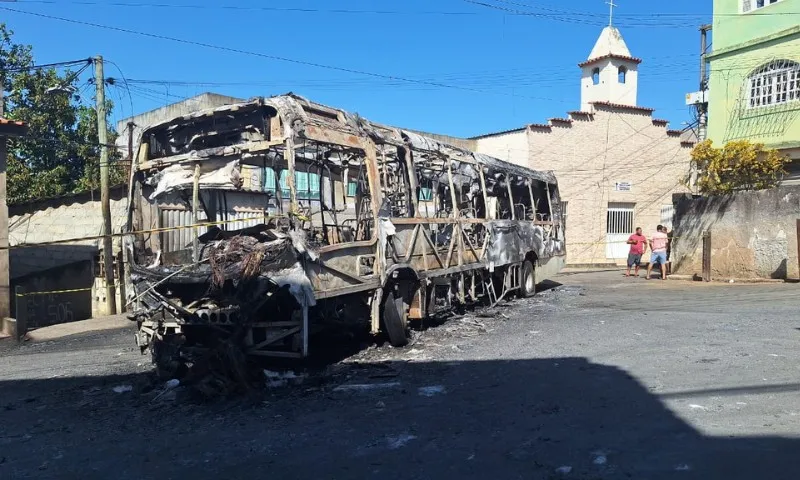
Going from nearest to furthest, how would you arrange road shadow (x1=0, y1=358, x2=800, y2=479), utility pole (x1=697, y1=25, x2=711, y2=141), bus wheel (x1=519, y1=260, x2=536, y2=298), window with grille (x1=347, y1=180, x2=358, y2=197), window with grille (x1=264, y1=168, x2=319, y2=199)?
road shadow (x1=0, y1=358, x2=800, y2=479) < window with grille (x1=264, y1=168, x2=319, y2=199) < window with grille (x1=347, y1=180, x2=358, y2=197) < bus wheel (x1=519, y1=260, x2=536, y2=298) < utility pole (x1=697, y1=25, x2=711, y2=141)

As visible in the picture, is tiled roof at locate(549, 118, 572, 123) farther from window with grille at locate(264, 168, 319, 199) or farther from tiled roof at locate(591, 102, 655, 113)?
window with grille at locate(264, 168, 319, 199)

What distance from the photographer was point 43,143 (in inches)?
703

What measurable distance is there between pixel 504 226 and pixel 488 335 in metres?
2.97

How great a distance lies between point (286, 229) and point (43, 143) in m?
15.8

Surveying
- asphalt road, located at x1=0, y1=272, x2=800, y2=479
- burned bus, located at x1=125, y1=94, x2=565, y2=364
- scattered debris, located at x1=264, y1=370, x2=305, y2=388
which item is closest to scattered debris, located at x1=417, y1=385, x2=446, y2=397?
asphalt road, located at x1=0, y1=272, x2=800, y2=479

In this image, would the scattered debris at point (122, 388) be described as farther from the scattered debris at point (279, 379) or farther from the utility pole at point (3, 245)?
the utility pole at point (3, 245)

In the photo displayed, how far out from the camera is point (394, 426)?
4.73m

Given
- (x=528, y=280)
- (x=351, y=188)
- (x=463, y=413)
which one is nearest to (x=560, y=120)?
(x=528, y=280)

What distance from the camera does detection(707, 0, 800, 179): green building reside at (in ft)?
55.9

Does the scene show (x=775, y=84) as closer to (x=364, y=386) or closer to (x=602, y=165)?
(x=602, y=165)

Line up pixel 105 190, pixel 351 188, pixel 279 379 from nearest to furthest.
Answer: pixel 279 379 < pixel 351 188 < pixel 105 190

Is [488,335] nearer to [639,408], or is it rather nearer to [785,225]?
[639,408]

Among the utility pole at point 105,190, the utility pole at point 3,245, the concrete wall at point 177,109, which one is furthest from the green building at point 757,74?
the utility pole at point 3,245

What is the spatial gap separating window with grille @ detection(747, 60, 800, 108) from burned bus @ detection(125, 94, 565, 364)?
512 inches
